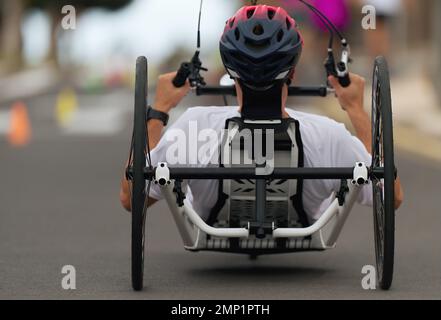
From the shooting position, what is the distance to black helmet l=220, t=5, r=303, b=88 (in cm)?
785

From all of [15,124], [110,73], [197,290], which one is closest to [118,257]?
[197,290]

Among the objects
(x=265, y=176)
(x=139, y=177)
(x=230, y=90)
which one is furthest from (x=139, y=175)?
(x=230, y=90)

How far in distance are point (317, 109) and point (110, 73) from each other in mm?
35506

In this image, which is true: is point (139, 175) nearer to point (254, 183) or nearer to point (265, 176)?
point (265, 176)

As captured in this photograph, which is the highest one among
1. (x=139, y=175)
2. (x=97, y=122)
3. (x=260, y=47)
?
(x=97, y=122)

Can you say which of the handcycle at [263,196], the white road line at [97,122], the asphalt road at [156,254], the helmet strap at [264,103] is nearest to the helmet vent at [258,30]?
the helmet strap at [264,103]

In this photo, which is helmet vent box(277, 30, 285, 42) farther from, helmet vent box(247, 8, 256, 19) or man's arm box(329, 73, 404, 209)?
man's arm box(329, 73, 404, 209)

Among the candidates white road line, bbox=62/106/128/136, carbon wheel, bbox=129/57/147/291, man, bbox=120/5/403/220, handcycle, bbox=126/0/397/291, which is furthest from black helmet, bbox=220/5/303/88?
white road line, bbox=62/106/128/136

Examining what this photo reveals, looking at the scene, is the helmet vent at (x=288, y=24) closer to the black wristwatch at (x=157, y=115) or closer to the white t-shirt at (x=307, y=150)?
the white t-shirt at (x=307, y=150)

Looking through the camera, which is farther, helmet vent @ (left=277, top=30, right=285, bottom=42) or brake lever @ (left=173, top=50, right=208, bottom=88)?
brake lever @ (left=173, top=50, right=208, bottom=88)

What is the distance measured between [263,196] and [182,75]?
34.0 inches

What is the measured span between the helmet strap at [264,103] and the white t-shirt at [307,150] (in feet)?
0.67

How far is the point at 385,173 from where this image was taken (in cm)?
738
